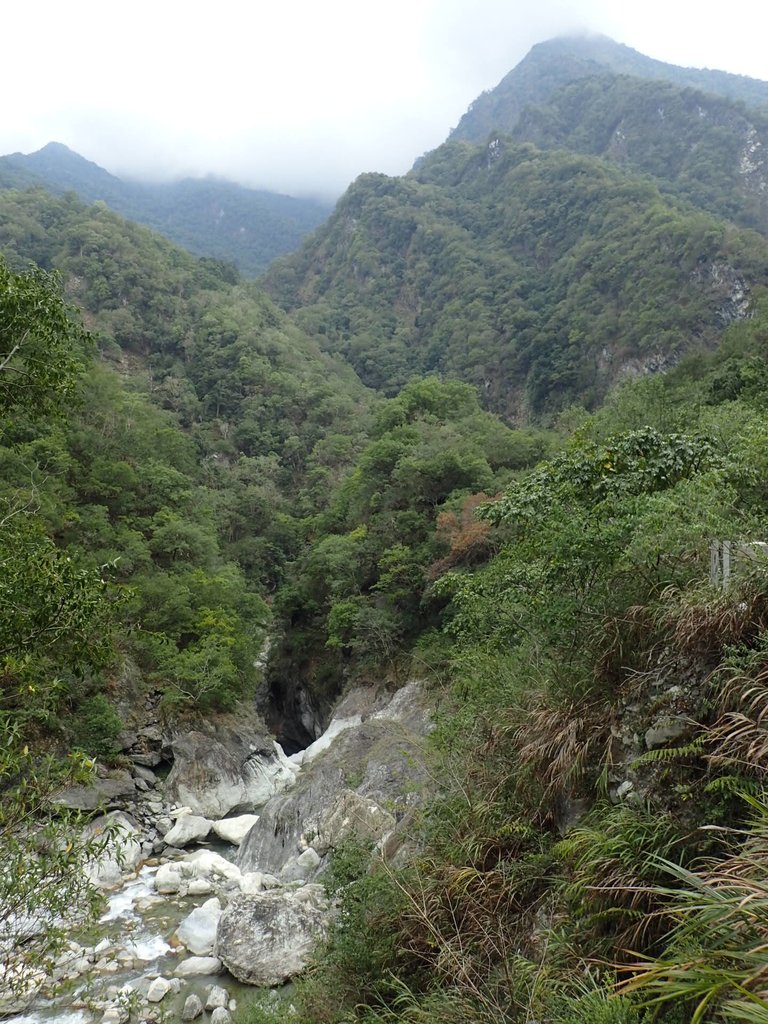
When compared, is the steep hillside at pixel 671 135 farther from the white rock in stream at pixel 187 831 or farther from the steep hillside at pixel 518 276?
the white rock in stream at pixel 187 831

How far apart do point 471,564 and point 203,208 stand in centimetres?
13718

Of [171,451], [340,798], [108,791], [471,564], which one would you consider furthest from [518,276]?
[340,798]

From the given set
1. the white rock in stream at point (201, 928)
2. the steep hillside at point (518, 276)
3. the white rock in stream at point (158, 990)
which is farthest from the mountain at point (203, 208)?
the white rock in stream at point (158, 990)

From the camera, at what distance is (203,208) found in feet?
436

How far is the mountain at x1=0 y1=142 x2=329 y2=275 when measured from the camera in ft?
373

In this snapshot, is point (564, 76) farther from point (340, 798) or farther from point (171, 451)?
point (340, 798)

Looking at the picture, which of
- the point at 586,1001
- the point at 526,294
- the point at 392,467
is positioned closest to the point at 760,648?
the point at 586,1001

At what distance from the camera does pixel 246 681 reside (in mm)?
23844

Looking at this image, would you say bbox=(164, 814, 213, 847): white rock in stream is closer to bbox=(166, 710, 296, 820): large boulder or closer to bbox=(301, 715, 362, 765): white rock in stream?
bbox=(166, 710, 296, 820): large boulder

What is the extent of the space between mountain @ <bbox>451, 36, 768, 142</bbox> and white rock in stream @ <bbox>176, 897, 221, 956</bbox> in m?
137

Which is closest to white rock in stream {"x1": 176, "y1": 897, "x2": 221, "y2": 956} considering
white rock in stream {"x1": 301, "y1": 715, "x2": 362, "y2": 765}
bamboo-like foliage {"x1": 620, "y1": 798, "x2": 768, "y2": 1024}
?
bamboo-like foliage {"x1": 620, "y1": 798, "x2": 768, "y2": 1024}

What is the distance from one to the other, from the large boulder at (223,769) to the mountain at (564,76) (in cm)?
12904

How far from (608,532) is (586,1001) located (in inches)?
146

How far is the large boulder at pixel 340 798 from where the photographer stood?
35.4ft
